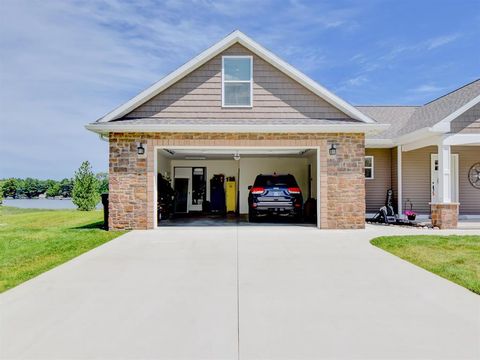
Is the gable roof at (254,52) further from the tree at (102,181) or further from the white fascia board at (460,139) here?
the tree at (102,181)

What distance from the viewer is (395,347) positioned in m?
3.17

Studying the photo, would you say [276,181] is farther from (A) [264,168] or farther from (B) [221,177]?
(B) [221,177]

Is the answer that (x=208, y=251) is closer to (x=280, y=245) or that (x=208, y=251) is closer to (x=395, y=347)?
(x=280, y=245)

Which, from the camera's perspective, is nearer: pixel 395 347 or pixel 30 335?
pixel 395 347

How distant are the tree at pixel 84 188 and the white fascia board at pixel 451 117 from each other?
751 inches

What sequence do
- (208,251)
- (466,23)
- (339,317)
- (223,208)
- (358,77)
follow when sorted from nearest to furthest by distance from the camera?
(339,317) → (208,251) → (466,23) → (223,208) → (358,77)

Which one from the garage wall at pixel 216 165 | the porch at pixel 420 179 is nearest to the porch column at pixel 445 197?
the porch at pixel 420 179

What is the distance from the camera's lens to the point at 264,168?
17625 millimetres

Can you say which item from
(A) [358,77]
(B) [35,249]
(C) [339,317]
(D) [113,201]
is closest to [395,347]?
(C) [339,317]

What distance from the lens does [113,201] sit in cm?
1084

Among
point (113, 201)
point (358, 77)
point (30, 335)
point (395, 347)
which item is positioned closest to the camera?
point (395, 347)

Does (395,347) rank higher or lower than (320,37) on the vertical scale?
lower

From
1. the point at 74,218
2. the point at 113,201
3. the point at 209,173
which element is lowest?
the point at 74,218

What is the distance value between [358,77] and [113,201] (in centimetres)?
1826
